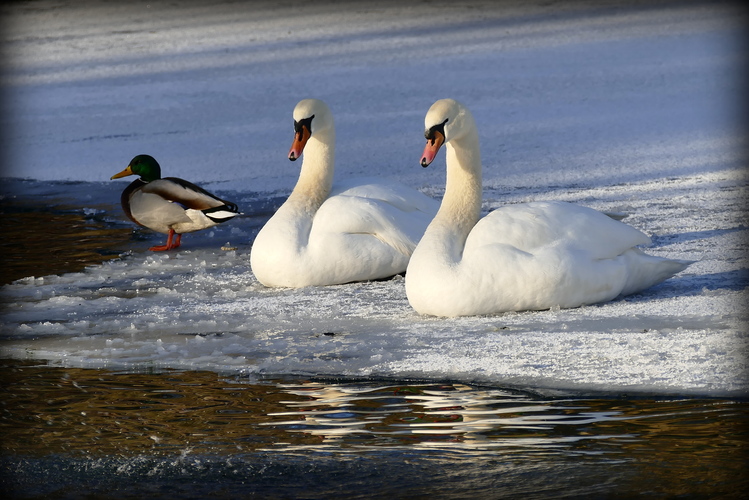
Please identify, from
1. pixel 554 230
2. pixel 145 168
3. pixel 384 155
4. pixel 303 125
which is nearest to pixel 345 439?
pixel 554 230

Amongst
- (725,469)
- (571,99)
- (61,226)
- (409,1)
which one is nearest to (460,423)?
(725,469)

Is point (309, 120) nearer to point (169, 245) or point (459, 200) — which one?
point (459, 200)

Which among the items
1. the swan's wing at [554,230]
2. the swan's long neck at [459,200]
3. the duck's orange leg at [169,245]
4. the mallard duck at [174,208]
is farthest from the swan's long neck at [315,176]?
the swan's wing at [554,230]

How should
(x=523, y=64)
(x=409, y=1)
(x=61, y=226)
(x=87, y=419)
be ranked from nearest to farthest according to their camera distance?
(x=87, y=419) → (x=61, y=226) → (x=523, y=64) → (x=409, y=1)

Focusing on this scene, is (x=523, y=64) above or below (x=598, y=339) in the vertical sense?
above

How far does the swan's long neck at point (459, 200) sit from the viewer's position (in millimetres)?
5418

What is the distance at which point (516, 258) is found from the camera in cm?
519

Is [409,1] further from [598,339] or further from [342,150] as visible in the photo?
[598,339]

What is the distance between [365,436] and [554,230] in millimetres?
1851

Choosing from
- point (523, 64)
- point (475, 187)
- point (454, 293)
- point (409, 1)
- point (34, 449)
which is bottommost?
point (34, 449)

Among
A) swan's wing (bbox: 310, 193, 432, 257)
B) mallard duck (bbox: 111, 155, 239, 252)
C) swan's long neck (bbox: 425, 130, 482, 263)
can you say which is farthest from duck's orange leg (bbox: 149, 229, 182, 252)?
swan's long neck (bbox: 425, 130, 482, 263)

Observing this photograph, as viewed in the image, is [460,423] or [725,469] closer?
[725,469]

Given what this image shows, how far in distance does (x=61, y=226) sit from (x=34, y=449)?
4.31 metres

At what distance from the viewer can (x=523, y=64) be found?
43.2 ft
